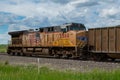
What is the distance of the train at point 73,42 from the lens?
1167 inches

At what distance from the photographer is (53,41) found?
120 ft

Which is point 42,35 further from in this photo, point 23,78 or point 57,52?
point 23,78

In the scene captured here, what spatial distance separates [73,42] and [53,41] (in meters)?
4.12

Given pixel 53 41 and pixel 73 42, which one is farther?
pixel 53 41

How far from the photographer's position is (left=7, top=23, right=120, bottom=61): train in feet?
97.2

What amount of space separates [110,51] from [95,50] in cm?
221

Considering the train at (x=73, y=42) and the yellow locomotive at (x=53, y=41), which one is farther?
the yellow locomotive at (x=53, y=41)

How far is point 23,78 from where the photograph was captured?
12.3m

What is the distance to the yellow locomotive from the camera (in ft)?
108

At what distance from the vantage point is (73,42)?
108 feet

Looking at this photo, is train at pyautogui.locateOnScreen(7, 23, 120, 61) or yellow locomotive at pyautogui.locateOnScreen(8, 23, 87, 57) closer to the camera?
train at pyautogui.locateOnScreen(7, 23, 120, 61)

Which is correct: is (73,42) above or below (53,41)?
below

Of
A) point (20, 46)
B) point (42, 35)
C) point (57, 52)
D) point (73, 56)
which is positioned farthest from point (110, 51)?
point (20, 46)

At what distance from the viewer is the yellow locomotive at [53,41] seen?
108ft
